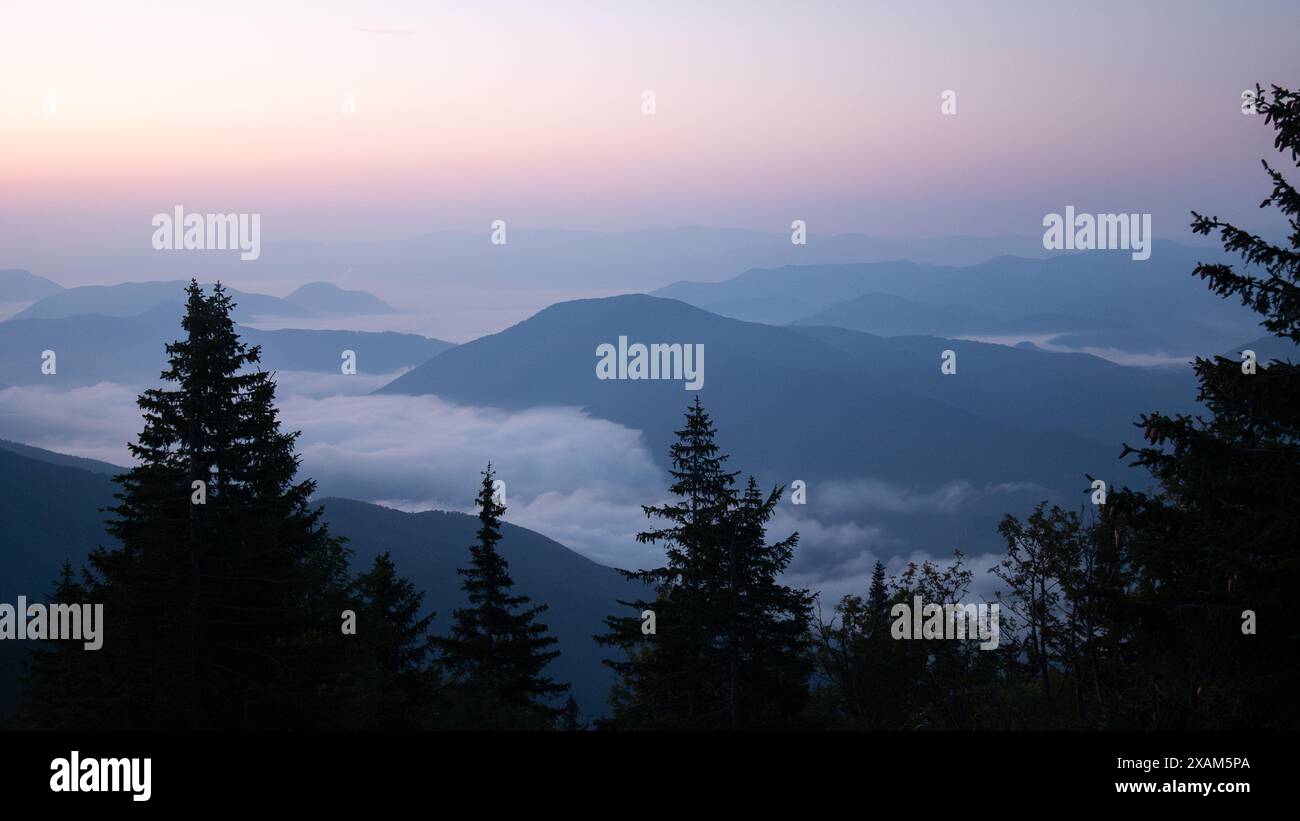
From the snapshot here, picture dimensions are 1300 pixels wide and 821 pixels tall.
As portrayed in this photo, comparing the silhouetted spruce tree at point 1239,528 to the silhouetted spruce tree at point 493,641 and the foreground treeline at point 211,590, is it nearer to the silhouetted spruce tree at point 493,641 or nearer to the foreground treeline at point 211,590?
the foreground treeline at point 211,590

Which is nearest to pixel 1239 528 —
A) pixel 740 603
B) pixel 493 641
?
pixel 740 603

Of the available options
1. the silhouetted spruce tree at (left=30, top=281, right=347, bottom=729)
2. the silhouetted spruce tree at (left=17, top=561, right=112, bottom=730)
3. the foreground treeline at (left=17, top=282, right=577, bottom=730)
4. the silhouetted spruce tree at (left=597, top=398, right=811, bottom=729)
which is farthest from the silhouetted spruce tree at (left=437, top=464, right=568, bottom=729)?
the silhouetted spruce tree at (left=17, top=561, right=112, bottom=730)

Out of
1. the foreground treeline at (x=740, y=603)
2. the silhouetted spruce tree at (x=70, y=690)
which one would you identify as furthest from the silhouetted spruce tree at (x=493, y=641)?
the silhouetted spruce tree at (x=70, y=690)

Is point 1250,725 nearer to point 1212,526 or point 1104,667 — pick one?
point 1212,526

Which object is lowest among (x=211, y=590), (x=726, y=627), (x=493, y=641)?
(x=493, y=641)

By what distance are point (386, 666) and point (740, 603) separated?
13.6 metres

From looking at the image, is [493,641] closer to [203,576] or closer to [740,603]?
[740,603]

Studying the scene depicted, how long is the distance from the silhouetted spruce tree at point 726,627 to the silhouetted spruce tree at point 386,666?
6.41 m

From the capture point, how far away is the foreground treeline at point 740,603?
11.6m

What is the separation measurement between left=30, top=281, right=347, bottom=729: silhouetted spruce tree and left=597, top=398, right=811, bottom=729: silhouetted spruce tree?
354 inches

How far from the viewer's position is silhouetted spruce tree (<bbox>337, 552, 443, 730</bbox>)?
83.2 feet

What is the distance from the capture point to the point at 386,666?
105 ft

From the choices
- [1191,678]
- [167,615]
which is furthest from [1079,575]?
[167,615]

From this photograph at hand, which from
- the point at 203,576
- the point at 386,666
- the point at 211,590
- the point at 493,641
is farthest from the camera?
the point at 493,641
